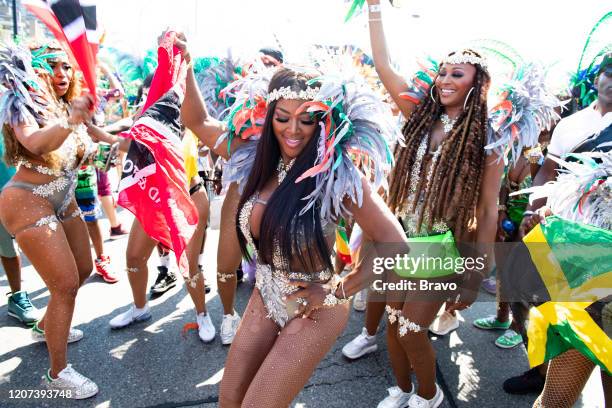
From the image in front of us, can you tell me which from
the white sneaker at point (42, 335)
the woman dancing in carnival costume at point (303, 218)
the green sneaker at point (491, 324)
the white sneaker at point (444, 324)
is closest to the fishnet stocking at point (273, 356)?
the woman dancing in carnival costume at point (303, 218)

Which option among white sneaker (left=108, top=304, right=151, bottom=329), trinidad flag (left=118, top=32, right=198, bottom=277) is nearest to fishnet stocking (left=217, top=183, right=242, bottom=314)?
trinidad flag (left=118, top=32, right=198, bottom=277)

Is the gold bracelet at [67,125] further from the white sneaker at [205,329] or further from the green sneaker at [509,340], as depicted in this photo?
the green sneaker at [509,340]

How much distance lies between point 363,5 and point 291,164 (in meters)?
1.39

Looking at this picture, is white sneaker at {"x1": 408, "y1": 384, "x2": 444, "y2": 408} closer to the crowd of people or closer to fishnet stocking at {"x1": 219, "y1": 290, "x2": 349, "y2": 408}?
the crowd of people

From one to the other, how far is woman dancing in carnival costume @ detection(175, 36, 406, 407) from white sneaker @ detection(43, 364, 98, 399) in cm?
126

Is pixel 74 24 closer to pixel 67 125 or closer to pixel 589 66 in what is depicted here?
pixel 67 125

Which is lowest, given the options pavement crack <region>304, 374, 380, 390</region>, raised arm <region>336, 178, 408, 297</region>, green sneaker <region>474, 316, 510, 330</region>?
green sneaker <region>474, 316, 510, 330</region>

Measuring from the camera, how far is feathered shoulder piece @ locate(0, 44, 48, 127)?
2494 mm

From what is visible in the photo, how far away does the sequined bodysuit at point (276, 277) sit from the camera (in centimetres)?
200

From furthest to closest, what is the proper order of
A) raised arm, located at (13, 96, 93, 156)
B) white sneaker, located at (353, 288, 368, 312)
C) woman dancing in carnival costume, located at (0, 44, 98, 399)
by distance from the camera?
white sneaker, located at (353, 288, 368, 312) → woman dancing in carnival costume, located at (0, 44, 98, 399) → raised arm, located at (13, 96, 93, 156)

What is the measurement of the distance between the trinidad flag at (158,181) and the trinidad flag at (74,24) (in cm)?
49

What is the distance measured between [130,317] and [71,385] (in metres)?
0.89

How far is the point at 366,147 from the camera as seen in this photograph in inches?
75.9

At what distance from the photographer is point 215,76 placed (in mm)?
3533
